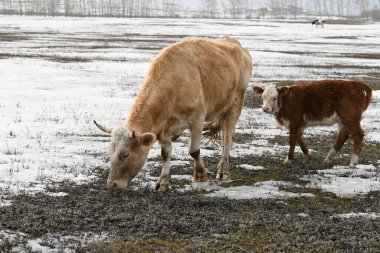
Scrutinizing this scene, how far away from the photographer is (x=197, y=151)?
895 centimetres

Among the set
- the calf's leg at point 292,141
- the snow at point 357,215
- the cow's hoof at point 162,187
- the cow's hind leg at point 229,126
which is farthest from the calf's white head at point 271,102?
the snow at point 357,215

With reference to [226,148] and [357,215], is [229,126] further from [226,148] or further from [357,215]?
[357,215]

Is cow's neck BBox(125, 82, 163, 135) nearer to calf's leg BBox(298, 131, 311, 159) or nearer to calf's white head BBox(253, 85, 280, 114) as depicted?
calf's white head BBox(253, 85, 280, 114)

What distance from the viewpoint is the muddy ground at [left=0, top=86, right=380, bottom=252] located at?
6059 mm

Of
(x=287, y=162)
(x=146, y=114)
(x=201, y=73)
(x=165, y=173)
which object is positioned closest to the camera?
(x=146, y=114)

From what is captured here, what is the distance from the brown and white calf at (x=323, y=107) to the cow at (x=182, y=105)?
885 mm

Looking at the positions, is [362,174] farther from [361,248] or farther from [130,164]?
[130,164]

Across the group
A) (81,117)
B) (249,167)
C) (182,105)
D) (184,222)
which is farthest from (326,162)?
(81,117)

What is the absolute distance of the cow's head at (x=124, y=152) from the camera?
7.27 metres

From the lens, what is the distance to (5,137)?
39.3 feet

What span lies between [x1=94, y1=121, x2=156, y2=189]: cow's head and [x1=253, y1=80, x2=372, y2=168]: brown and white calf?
3.83m

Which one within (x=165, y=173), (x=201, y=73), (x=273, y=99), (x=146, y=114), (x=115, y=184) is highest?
(x=201, y=73)

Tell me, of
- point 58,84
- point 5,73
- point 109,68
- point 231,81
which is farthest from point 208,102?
point 109,68

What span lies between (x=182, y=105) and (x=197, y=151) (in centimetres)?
98
